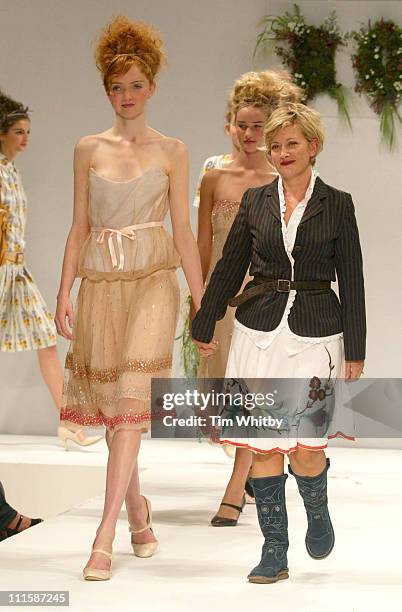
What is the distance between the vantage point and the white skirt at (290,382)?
3699 millimetres

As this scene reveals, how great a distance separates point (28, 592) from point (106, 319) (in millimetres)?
964

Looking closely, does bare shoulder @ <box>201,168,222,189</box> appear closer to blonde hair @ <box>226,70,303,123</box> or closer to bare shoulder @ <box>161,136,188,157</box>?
blonde hair @ <box>226,70,303,123</box>

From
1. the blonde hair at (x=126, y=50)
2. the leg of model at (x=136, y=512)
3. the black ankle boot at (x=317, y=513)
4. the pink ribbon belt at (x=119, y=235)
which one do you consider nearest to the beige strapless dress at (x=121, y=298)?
the pink ribbon belt at (x=119, y=235)

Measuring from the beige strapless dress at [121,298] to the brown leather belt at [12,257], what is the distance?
10.0ft

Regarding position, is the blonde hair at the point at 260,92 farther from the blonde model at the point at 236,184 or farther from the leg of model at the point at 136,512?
the leg of model at the point at 136,512

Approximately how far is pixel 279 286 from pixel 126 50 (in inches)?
40.0

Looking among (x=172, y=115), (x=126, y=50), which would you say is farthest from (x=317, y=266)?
(x=172, y=115)

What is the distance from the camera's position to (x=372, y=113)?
24.7 feet

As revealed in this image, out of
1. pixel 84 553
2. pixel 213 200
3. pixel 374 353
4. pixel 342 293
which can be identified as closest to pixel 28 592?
pixel 84 553

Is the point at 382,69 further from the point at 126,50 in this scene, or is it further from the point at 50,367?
the point at 126,50

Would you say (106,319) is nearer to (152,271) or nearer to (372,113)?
(152,271)

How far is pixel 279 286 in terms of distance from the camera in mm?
3750

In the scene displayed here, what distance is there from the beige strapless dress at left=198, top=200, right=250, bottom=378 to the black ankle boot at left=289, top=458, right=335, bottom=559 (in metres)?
1.23

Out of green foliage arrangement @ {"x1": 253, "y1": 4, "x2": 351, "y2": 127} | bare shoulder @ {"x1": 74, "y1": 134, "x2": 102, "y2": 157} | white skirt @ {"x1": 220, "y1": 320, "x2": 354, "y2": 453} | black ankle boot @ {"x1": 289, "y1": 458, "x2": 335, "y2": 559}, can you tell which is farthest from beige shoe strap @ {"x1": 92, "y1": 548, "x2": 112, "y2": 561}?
green foliage arrangement @ {"x1": 253, "y1": 4, "x2": 351, "y2": 127}
